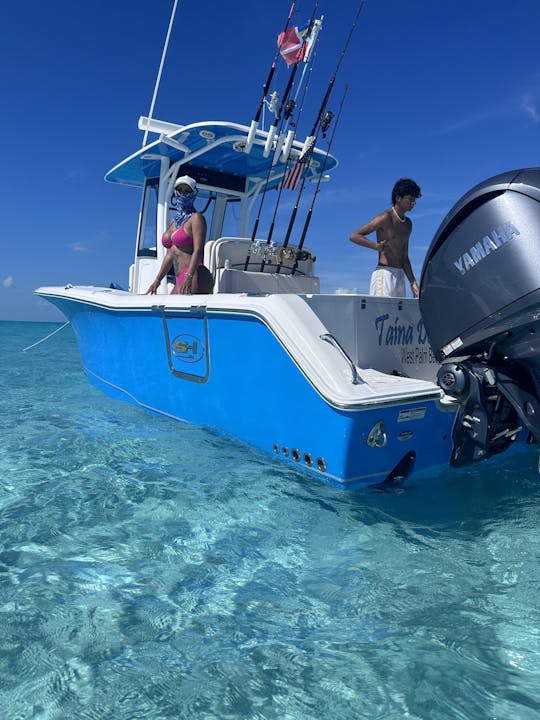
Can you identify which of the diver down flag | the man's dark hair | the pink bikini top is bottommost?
the pink bikini top

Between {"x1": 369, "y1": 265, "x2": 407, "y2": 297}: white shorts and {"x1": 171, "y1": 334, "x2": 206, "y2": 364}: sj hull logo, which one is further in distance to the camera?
{"x1": 369, "y1": 265, "x2": 407, "y2": 297}: white shorts

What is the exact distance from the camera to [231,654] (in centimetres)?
171

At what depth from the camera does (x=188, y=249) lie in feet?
15.4

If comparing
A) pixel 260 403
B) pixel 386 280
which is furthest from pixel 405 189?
pixel 260 403

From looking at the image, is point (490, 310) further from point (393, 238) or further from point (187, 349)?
point (187, 349)

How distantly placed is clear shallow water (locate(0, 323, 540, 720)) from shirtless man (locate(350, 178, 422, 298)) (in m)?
1.57

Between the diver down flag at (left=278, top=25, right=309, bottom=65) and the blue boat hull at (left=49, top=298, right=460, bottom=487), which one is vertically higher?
the diver down flag at (left=278, top=25, right=309, bottom=65)

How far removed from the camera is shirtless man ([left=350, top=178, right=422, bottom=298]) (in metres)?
4.05

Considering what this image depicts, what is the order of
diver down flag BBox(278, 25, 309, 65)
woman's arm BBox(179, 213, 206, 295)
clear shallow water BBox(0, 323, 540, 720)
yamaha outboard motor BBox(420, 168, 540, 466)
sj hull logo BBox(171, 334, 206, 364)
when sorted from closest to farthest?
1. clear shallow water BBox(0, 323, 540, 720)
2. yamaha outboard motor BBox(420, 168, 540, 466)
3. sj hull logo BBox(171, 334, 206, 364)
4. woman's arm BBox(179, 213, 206, 295)
5. diver down flag BBox(278, 25, 309, 65)

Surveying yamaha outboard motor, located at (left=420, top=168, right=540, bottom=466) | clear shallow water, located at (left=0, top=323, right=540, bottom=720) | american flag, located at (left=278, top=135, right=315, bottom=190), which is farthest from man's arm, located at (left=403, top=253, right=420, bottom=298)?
yamaha outboard motor, located at (left=420, top=168, right=540, bottom=466)

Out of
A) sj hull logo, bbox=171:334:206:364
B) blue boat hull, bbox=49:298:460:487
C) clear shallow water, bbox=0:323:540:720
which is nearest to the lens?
clear shallow water, bbox=0:323:540:720

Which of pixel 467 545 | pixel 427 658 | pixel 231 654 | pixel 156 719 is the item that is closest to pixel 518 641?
pixel 427 658

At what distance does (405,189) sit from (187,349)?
204 centimetres

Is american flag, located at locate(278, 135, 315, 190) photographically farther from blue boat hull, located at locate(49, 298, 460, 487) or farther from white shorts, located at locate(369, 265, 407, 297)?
blue boat hull, located at locate(49, 298, 460, 487)
